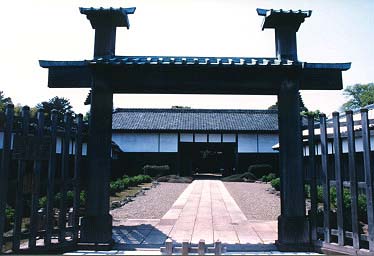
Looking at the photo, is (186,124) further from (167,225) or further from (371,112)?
(167,225)

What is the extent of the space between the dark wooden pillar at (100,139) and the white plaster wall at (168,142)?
834 inches

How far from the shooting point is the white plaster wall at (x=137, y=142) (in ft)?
88.7

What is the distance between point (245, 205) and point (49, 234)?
8.13 metres

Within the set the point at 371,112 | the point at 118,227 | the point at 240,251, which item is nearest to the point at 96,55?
the point at 118,227

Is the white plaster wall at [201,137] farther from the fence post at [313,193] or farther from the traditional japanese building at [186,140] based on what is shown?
the fence post at [313,193]

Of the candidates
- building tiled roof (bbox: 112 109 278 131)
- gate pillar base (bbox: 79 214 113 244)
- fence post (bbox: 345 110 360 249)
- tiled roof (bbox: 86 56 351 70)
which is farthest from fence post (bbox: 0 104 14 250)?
building tiled roof (bbox: 112 109 278 131)

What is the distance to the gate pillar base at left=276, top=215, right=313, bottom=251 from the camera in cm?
531

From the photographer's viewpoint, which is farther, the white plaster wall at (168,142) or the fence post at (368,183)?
the white plaster wall at (168,142)

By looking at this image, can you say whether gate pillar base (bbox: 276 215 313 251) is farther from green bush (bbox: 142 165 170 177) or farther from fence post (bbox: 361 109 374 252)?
green bush (bbox: 142 165 170 177)

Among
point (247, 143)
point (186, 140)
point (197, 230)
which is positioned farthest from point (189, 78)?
point (247, 143)

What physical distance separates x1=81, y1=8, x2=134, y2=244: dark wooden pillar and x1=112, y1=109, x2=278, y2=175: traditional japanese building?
20513mm

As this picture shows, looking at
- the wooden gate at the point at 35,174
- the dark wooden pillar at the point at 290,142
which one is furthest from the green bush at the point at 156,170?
the dark wooden pillar at the point at 290,142

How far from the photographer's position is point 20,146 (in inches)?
185

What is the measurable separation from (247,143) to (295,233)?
22180mm
